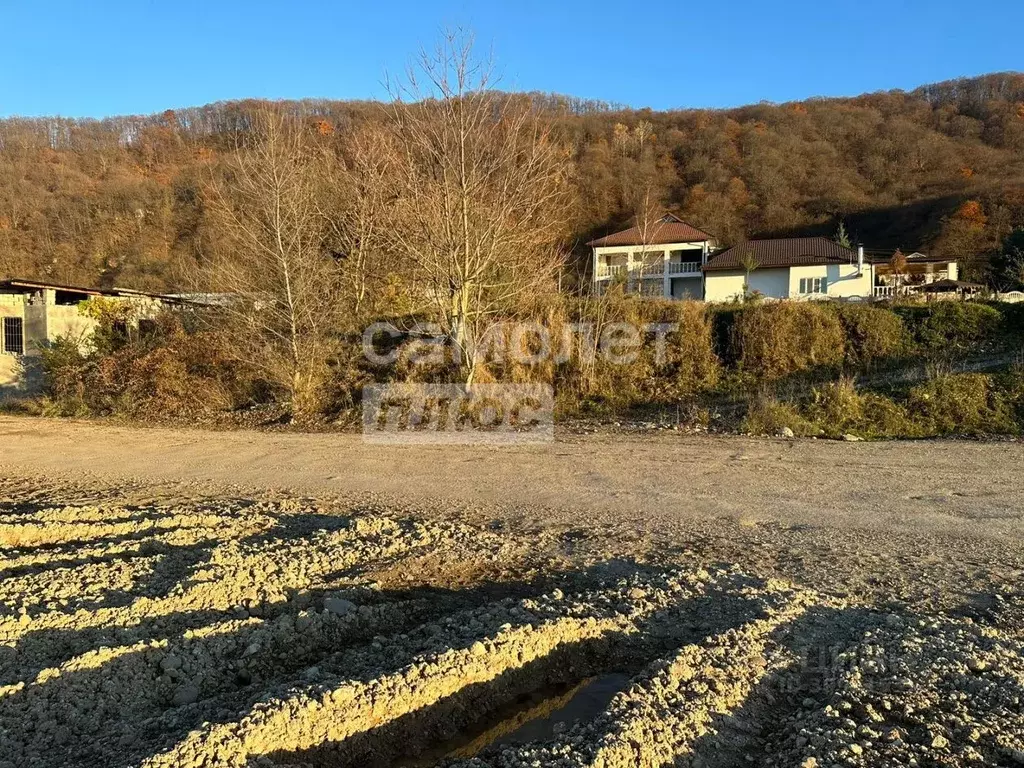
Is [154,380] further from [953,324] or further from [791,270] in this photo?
[791,270]

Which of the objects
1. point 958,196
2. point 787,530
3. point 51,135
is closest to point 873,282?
point 958,196

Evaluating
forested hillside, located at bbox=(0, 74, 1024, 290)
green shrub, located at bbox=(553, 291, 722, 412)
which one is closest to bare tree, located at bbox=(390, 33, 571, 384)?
green shrub, located at bbox=(553, 291, 722, 412)

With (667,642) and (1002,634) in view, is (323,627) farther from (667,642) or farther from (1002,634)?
(1002,634)

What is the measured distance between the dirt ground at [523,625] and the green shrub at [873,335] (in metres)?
9.24

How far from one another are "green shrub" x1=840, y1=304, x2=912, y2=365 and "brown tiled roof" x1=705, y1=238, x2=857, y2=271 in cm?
3398

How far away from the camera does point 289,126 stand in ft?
55.9

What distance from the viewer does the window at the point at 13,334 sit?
21188mm

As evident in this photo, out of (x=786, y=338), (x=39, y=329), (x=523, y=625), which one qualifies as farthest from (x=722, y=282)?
(x=523, y=625)

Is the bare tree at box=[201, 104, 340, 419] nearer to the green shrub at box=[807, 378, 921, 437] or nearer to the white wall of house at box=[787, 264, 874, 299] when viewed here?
the green shrub at box=[807, 378, 921, 437]

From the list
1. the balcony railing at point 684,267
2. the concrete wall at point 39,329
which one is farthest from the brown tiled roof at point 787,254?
the concrete wall at point 39,329

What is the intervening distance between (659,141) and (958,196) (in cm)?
3330

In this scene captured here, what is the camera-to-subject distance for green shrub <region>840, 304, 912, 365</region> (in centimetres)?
1627

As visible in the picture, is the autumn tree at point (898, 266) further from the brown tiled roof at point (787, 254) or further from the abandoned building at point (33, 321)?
the abandoned building at point (33, 321)

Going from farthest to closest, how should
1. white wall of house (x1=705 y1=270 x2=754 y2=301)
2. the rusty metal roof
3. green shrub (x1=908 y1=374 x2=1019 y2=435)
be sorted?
white wall of house (x1=705 y1=270 x2=754 y2=301) → the rusty metal roof → green shrub (x1=908 y1=374 x2=1019 y2=435)
